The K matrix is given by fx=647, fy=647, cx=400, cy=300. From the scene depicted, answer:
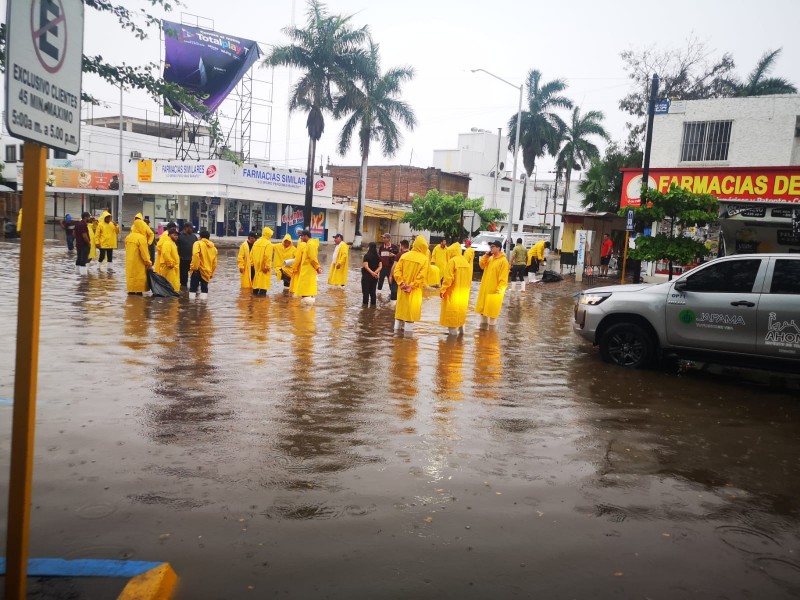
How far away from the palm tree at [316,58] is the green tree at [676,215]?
22110mm

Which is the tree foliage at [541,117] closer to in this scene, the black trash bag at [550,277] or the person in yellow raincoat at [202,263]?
the black trash bag at [550,277]

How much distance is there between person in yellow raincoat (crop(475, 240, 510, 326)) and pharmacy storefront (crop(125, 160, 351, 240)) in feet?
82.1

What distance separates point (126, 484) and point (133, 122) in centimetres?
5415

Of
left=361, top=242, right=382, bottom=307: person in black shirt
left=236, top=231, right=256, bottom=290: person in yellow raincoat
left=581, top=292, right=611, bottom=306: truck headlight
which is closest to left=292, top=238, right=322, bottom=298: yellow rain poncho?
left=361, top=242, right=382, bottom=307: person in black shirt

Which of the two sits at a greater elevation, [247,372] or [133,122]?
[133,122]

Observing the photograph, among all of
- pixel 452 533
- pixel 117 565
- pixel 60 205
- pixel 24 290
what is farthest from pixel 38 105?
pixel 60 205

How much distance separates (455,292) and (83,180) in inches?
1486

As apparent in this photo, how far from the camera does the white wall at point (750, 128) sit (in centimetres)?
2111

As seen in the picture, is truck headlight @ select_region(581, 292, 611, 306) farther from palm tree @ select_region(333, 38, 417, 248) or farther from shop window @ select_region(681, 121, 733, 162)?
palm tree @ select_region(333, 38, 417, 248)

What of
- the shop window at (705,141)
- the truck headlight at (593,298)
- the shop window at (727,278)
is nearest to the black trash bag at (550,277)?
the shop window at (705,141)

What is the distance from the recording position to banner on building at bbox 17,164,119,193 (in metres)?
41.4

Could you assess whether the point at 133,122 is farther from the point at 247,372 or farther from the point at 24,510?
the point at 24,510

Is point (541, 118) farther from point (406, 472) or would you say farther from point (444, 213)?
point (406, 472)

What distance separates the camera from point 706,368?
9766mm
